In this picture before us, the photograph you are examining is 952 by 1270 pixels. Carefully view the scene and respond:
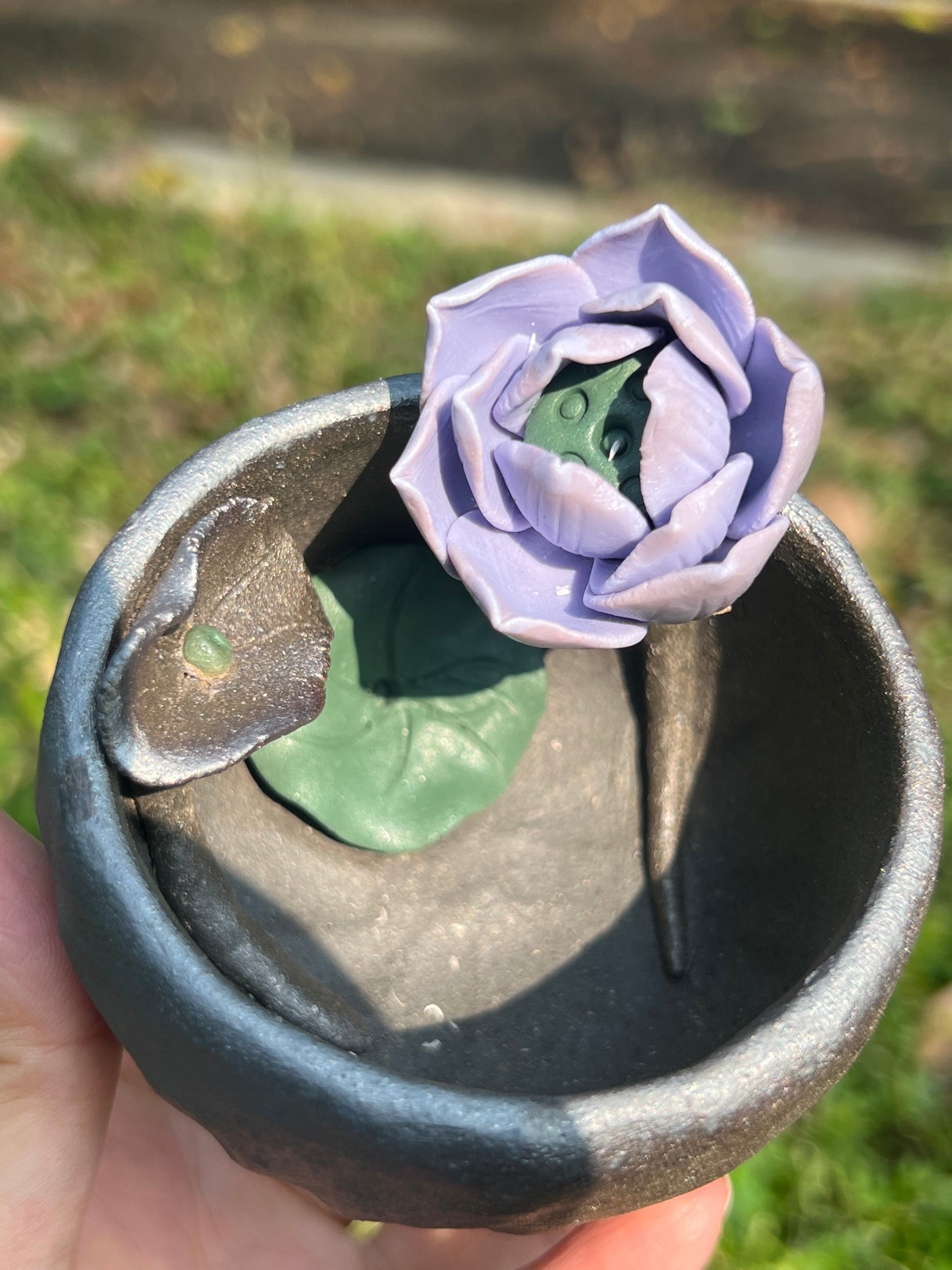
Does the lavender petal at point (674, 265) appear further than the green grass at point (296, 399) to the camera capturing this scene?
No

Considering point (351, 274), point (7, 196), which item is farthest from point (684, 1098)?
point (7, 196)

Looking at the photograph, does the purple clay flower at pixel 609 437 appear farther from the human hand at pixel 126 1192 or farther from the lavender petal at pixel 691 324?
the human hand at pixel 126 1192

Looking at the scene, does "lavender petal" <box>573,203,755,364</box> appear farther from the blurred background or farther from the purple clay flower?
the blurred background

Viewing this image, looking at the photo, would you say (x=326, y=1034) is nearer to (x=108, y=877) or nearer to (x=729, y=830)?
(x=108, y=877)

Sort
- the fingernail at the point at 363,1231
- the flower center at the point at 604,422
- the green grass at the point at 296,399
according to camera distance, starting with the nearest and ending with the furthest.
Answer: the flower center at the point at 604,422 < the fingernail at the point at 363,1231 < the green grass at the point at 296,399

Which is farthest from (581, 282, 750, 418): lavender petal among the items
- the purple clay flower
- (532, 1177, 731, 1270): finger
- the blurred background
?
the blurred background

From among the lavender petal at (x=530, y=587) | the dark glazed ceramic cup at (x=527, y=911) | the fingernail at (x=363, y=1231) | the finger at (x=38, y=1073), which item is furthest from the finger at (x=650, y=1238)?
the lavender petal at (x=530, y=587)
